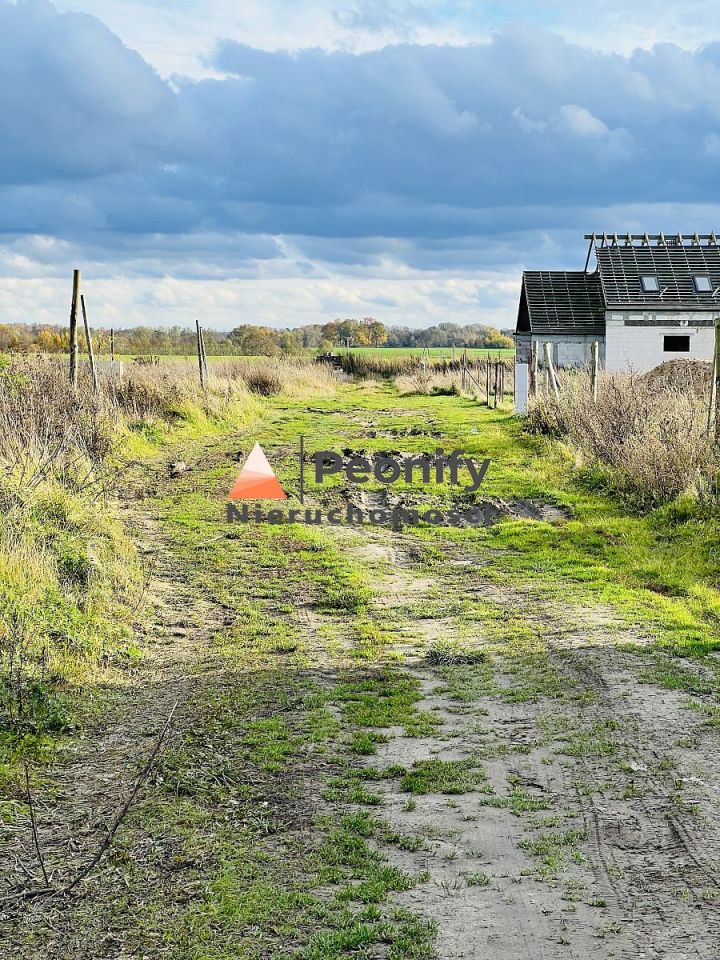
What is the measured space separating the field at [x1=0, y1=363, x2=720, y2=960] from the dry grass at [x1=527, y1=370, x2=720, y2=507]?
19.6 inches

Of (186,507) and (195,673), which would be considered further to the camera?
(186,507)

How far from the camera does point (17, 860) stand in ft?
15.1

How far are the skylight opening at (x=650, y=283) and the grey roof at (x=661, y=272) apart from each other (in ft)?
0.37

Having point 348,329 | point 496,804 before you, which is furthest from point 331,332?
point 496,804

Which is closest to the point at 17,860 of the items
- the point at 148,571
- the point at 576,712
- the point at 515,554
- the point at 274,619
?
the point at 576,712

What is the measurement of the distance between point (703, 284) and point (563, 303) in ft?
15.2

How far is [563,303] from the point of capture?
3450cm

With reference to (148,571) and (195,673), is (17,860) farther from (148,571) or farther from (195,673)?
(148,571)

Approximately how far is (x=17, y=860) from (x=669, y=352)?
104 ft

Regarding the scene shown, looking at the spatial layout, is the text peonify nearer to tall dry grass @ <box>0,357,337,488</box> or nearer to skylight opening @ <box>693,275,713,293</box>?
tall dry grass @ <box>0,357,337,488</box>

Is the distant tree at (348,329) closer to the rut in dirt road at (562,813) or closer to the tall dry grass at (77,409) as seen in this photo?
the tall dry grass at (77,409)

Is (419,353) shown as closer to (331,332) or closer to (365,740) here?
(331,332)

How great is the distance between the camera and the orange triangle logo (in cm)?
1569

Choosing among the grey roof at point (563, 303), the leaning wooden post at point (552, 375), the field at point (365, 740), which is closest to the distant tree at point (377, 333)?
the grey roof at point (563, 303)
